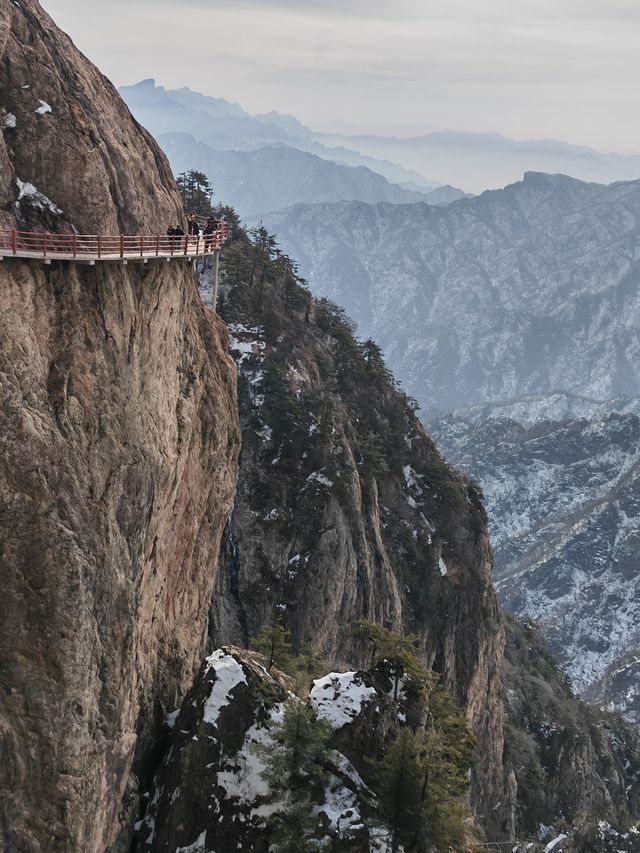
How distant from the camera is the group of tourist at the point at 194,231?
3888cm

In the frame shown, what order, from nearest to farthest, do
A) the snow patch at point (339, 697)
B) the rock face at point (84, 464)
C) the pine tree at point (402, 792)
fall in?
the rock face at point (84, 464), the pine tree at point (402, 792), the snow patch at point (339, 697)

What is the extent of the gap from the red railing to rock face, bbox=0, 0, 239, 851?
2.24 feet

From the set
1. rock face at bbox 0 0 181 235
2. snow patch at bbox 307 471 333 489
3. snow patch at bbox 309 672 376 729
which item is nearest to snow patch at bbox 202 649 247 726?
snow patch at bbox 309 672 376 729

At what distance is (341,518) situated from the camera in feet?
258

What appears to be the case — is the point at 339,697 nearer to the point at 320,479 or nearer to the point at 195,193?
the point at 320,479

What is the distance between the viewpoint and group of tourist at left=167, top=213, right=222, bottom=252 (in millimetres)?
38875

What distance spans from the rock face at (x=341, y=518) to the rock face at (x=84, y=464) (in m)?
30.6

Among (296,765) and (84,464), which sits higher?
(84,464)

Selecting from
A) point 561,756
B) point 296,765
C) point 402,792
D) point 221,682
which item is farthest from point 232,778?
point 561,756

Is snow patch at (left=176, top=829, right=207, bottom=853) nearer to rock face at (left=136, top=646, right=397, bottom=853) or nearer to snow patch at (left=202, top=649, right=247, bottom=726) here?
rock face at (left=136, top=646, right=397, bottom=853)

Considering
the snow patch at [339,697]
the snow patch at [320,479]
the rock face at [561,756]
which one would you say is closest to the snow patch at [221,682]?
the snow patch at [339,697]

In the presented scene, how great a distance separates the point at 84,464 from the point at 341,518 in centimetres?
5051

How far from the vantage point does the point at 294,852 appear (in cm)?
3522

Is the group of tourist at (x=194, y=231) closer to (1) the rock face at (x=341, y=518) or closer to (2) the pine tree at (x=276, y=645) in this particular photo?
(2) the pine tree at (x=276, y=645)
